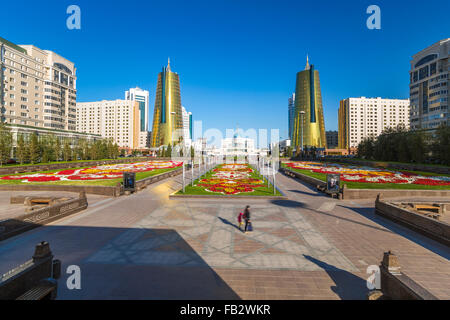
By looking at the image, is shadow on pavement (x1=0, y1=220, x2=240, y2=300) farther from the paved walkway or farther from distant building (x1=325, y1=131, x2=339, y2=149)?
distant building (x1=325, y1=131, x2=339, y2=149)

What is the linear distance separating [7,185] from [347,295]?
1093 inches

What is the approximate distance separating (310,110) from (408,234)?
133353 mm

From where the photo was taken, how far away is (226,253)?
337 inches

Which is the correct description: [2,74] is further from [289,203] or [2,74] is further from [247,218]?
[247,218]

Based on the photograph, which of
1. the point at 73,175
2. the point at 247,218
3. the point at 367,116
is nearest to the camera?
the point at 247,218

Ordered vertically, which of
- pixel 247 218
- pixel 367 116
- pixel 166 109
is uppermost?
pixel 166 109

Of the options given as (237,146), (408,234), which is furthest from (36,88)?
(408,234)

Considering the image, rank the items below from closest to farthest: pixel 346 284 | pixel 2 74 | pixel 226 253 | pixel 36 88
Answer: pixel 346 284 < pixel 226 253 < pixel 2 74 < pixel 36 88

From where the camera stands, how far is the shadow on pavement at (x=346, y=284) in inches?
239

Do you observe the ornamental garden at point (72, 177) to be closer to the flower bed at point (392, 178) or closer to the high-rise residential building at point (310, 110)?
the flower bed at point (392, 178)

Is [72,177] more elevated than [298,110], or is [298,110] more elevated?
[298,110]
